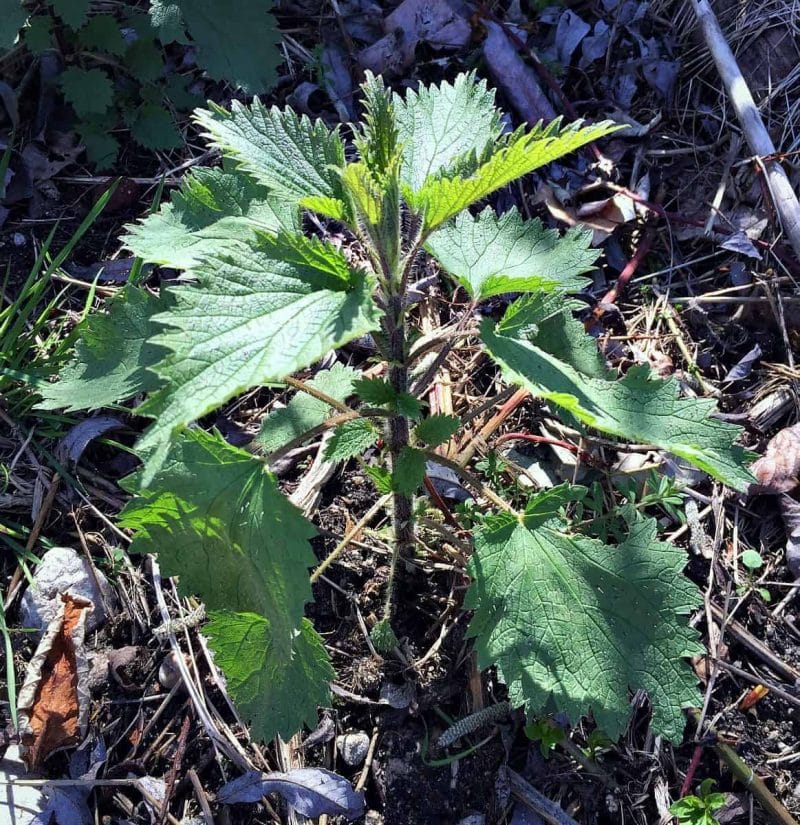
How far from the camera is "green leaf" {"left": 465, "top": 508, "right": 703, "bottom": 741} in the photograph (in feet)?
6.01

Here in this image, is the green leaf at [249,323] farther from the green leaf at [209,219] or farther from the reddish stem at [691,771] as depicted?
the reddish stem at [691,771]

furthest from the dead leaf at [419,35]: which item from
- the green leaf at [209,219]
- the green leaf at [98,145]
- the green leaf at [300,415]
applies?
the green leaf at [300,415]

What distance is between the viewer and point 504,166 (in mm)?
1472

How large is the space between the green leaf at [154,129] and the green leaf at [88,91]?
13cm

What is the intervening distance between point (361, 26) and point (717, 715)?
3.00 meters

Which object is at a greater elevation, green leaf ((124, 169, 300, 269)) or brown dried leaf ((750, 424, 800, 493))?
green leaf ((124, 169, 300, 269))

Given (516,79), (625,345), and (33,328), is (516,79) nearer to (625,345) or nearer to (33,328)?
(625,345)

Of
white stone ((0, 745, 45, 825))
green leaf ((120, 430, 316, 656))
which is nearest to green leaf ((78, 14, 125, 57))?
green leaf ((120, 430, 316, 656))

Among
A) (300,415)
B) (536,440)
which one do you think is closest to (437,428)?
(300,415)

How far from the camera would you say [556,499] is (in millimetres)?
1914

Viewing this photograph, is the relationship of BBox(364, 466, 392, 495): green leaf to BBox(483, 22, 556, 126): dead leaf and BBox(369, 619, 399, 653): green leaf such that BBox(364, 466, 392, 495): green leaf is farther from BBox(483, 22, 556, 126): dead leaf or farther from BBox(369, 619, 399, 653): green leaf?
Answer: BBox(483, 22, 556, 126): dead leaf

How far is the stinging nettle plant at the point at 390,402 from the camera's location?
1558 mm

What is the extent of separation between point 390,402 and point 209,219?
0.69 metres

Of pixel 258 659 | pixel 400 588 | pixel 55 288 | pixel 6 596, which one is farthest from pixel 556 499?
pixel 55 288
